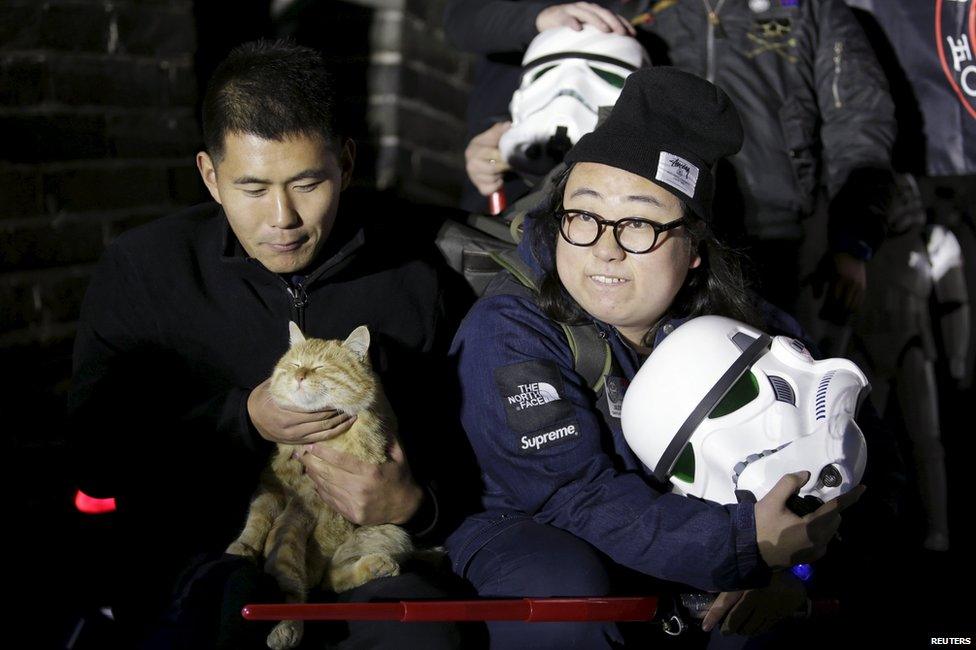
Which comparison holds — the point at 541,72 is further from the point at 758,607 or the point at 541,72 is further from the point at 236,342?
the point at 758,607

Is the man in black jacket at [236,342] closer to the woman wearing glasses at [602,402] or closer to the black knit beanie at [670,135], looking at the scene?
the woman wearing glasses at [602,402]

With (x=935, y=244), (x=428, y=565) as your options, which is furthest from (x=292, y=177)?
(x=935, y=244)

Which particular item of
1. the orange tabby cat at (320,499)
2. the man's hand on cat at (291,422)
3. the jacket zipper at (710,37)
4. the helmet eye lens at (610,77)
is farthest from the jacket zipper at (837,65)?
the man's hand on cat at (291,422)

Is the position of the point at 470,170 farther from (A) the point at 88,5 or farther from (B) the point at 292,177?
(A) the point at 88,5

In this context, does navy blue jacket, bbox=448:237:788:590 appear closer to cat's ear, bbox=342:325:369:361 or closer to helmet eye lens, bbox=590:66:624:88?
cat's ear, bbox=342:325:369:361

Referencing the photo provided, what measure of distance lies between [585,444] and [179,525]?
0.90 meters

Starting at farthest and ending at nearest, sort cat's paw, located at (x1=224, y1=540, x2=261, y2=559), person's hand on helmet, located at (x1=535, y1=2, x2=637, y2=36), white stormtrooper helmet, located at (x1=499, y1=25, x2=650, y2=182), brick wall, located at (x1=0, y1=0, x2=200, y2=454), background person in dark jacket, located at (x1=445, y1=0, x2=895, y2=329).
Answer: brick wall, located at (x1=0, y1=0, x2=200, y2=454) → background person in dark jacket, located at (x1=445, y1=0, x2=895, y2=329) → person's hand on helmet, located at (x1=535, y1=2, x2=637, y2=36) → white stormtrooper helmet, located at (x1=499, y1=25, x2=650, y2=182) → cat's paw, located at (x1=224, y1=540, x2=261, y2=559)

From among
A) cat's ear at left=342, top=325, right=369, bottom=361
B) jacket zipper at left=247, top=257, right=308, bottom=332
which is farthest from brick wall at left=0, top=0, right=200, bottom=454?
cat's ear at left=342, top=325, right=369, bottom=361

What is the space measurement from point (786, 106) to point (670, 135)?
2.79 feet

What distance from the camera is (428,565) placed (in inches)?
76.9

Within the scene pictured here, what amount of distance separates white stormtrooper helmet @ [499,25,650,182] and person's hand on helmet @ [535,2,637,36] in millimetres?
25

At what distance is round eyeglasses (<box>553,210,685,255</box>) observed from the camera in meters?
1.89

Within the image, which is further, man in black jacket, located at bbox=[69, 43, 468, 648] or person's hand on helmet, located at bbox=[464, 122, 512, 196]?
person's hand on helmet, located at bbox=[464, 122, 512, 196]

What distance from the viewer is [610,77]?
2367mm
